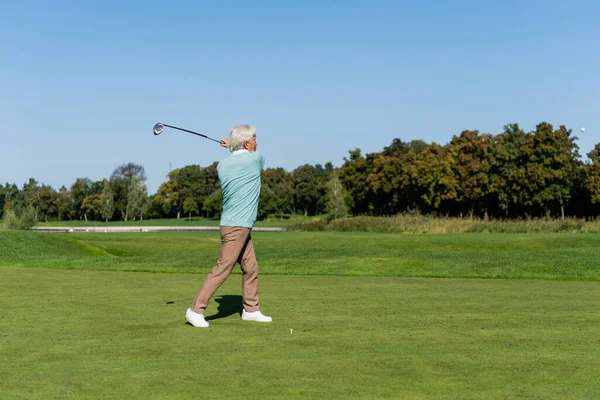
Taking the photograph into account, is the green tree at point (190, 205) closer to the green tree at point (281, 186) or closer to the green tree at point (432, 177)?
the green tree at point (281, 186)

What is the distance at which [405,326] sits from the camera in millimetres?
8633

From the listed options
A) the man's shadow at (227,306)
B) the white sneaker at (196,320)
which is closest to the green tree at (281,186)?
the man's shadow at (227,306)

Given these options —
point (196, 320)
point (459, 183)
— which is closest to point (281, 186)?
point (459, 183)

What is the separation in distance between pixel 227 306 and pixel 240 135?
116 inches

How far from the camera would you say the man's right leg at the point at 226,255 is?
9086mm

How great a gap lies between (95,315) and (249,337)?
2.87 metres

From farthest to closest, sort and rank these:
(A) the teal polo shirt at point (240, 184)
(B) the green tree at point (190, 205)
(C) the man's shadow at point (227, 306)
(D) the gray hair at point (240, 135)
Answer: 1. (B) the green tree at point (190, 205)
2. (C) the man's shadow at point (227, 306)
3. (D) the gray hair at point (240, 135)
4. (A) the teal polo shirt at point (240, 184)

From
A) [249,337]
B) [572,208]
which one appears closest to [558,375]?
[249,337]

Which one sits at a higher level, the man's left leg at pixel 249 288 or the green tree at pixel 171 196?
the green tree at pixel 171 196

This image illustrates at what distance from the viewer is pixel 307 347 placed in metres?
7.12

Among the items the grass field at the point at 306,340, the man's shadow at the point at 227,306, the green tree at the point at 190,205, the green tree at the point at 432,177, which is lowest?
the man's shadow at the point at 227,306

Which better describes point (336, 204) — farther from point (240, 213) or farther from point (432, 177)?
point (240, 213)

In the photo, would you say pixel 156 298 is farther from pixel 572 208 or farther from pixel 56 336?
pixel 572 208

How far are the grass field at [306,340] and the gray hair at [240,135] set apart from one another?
229 centimetres
